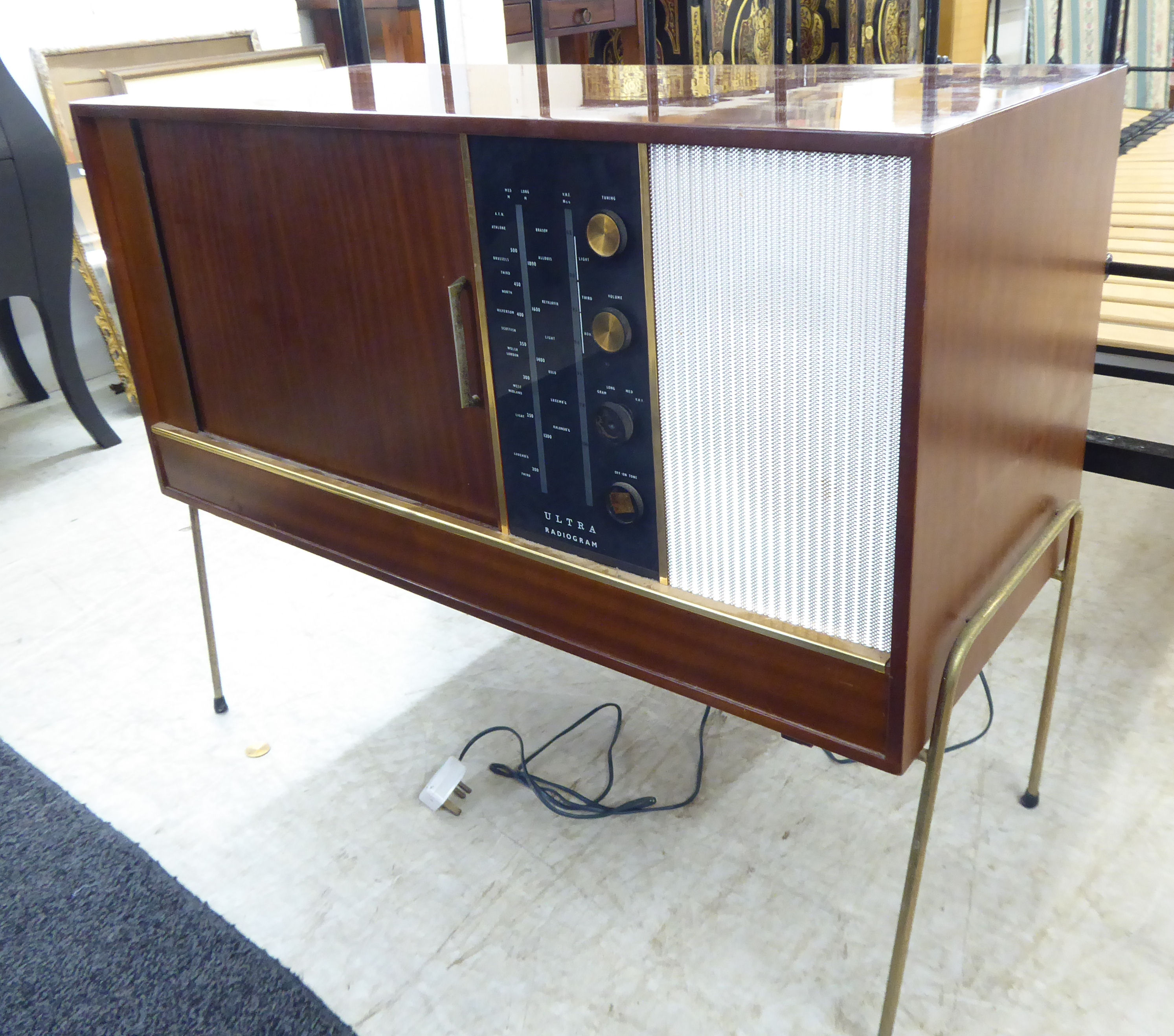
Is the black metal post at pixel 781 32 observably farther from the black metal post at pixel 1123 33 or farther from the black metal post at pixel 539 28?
the black metal post at pixel 1123 33

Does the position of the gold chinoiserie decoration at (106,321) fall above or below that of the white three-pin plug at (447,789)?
above

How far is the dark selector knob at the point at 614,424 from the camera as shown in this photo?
768 mm

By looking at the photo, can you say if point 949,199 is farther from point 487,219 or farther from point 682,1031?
point 682,1031

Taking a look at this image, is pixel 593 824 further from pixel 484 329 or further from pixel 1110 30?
pixel 1110 30

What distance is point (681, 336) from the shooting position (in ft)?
2.34

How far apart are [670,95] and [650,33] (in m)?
0.49

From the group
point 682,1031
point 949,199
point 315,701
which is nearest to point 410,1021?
point 682,1031

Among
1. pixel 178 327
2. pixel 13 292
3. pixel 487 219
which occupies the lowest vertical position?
pixel 13 292

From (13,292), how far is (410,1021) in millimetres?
1810

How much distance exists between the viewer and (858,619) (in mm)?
707

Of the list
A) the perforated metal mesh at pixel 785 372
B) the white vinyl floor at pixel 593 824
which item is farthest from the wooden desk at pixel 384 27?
the perforated metal mesh at pixel 785 372

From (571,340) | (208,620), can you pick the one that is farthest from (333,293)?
(208,620)

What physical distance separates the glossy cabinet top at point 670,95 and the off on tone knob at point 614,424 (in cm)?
19

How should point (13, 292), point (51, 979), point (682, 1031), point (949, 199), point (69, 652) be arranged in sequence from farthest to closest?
point (13, 292), point (69, 652), point (51, 979), point (682, 1031), point (949, 199)
